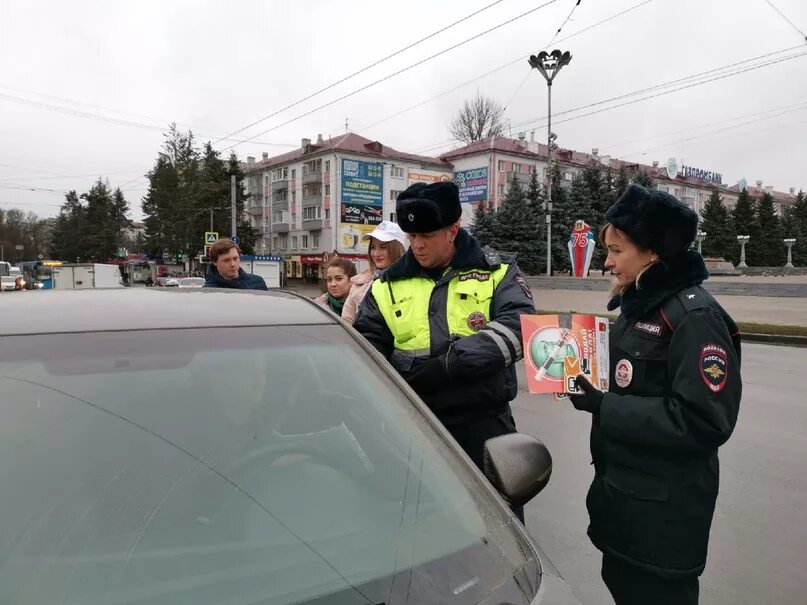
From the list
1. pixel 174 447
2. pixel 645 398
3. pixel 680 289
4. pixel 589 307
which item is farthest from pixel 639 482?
pixel 589 307

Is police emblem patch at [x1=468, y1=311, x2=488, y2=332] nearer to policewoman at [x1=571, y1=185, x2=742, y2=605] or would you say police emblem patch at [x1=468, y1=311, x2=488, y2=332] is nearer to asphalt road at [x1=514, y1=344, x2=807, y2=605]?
policewoman at [x1=571, y1=185, x2=742, y2=605]

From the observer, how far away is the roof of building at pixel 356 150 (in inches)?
2280

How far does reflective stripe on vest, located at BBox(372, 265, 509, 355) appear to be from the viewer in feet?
7.76

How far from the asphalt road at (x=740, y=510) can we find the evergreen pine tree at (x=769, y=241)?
53.2 meters

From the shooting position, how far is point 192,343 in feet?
5.57

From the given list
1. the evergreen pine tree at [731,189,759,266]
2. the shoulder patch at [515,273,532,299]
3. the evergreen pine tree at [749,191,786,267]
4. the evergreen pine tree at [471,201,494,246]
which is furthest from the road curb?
the evergreen pine tree at [749,191,786,267]

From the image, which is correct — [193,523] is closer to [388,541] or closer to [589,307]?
[388,541]

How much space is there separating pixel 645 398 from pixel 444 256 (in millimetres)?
1017

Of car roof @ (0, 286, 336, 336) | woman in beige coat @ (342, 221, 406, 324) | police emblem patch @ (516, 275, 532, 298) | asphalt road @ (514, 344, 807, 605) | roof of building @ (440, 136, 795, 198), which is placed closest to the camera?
car roof @ (0, 286, 336, 336)

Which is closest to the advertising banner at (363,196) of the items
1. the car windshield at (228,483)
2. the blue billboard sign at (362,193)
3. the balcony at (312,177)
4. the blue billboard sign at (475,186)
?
the blue billboard sign at (362,193)

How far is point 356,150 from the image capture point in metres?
57.9

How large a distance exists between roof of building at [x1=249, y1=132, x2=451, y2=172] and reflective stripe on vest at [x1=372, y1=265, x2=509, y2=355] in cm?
5644

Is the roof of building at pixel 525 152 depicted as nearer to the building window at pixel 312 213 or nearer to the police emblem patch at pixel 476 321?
the building window at pixel 312 213

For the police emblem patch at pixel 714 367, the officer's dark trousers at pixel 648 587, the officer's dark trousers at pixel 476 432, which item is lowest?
the officer's dark trousers at pixel 648 587
